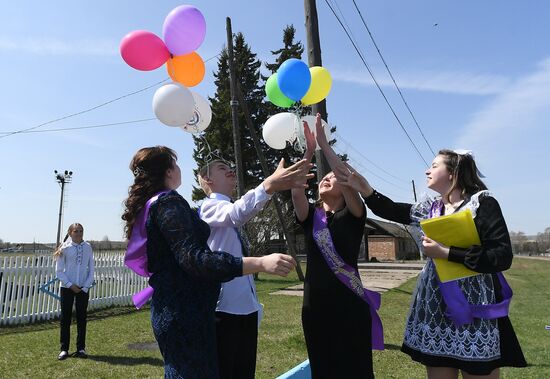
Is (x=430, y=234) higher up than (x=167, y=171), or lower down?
lower down

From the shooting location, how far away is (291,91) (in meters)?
3.73

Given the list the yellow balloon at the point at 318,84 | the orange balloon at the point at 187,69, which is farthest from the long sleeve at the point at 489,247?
the orange balloon at the point at 187,69

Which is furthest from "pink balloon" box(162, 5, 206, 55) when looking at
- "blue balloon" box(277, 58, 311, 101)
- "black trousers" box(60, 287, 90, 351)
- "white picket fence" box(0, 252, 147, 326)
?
"white picket fence" box(0, 252, 147, 326)

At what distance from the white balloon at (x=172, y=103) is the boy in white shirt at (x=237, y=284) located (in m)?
0.89

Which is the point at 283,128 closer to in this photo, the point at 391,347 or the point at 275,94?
the point at 275,94

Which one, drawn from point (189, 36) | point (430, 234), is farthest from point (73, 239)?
Result: point (430, 234)

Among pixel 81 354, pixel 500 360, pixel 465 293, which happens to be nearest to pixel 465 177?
pixel 465 293

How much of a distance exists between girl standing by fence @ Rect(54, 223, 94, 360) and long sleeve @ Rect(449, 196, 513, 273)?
530 cm

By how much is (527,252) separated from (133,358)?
123426mm

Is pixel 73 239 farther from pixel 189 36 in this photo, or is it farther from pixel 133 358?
pixel 189 36

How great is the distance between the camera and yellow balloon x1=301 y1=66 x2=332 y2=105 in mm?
3941

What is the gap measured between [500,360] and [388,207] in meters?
1.04

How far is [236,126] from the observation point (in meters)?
12.3

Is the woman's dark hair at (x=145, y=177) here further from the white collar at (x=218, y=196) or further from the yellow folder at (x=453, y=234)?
the yellow folder at (x=453, y=234)
